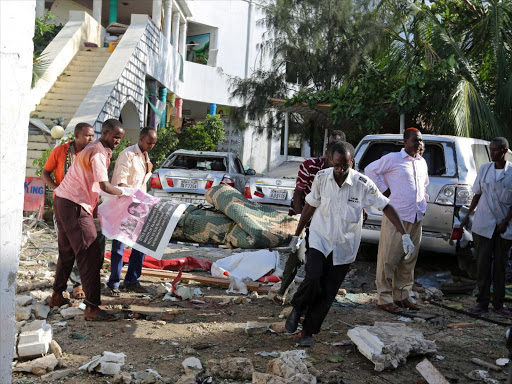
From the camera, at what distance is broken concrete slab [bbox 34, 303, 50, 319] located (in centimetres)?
519

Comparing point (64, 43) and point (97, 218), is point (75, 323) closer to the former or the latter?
point (97, 218)

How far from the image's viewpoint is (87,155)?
5.09m

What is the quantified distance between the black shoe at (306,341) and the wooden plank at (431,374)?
3.21ft

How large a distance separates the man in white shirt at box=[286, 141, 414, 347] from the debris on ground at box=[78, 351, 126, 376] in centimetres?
142

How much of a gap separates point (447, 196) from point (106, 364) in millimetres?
4681

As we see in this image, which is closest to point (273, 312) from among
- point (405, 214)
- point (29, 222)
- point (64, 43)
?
point (405, 214)

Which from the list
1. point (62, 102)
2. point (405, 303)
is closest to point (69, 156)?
point (405, 303)

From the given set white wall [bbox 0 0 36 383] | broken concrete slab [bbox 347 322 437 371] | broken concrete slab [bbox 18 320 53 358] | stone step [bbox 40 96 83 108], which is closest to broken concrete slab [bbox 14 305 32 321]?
broken concrete slab [bbox 18 320 53 358]

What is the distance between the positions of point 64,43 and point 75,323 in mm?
13305

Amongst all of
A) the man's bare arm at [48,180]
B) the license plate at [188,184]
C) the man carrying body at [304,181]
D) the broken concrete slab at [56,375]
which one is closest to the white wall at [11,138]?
the broken concrete slab at [56,375]

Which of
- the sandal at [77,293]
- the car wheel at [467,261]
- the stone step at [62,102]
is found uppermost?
the stone step at [62,102]

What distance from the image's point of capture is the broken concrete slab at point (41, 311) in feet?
17.0

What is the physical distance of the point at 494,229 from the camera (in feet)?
19.9

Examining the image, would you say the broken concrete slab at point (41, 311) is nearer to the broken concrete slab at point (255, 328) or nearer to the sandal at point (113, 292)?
the sandal at point (113, 292)
